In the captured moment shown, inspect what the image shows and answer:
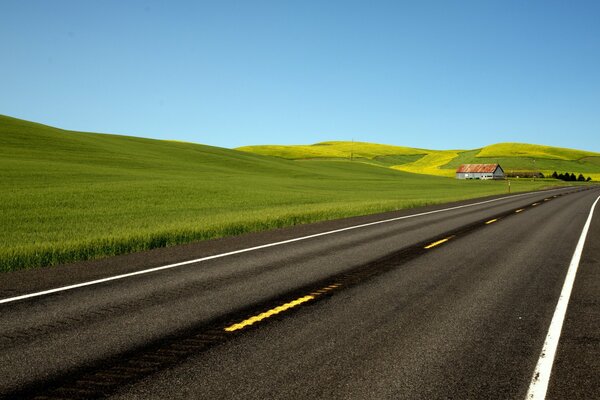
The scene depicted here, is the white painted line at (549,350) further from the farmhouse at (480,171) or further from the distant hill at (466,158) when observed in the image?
the farmhouse at (480,171)

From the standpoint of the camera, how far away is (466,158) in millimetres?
173625

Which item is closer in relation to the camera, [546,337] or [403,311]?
[546,337]

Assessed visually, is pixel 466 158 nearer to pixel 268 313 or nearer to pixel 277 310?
pixel 277 310

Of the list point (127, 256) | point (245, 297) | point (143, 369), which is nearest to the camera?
point (143, 369)

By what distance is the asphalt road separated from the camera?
4156 millimetres

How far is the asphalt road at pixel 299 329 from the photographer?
416 cm

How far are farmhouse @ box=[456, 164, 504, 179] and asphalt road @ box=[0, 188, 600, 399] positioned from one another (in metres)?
140

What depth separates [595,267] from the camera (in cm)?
988

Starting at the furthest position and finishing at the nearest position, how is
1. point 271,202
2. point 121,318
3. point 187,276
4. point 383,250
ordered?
point 271,202 → point 383,250 → point 187,276 → point 121,318

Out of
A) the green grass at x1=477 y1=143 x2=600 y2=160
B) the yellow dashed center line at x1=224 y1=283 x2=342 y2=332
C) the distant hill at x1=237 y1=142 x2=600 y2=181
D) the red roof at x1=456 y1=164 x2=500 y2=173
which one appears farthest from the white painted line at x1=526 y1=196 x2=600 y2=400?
the green grass at x1=477 y1=143 x2=600 y2=160

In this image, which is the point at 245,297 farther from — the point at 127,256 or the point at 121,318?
the point at 127,256

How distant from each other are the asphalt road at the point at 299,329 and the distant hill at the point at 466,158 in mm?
139192

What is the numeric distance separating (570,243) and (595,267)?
3.80 meters

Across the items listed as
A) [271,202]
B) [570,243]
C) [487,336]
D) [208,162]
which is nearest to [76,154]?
[208,162]
